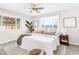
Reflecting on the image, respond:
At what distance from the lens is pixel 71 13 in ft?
3.74

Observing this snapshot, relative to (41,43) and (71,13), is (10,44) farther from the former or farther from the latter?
(71,13)

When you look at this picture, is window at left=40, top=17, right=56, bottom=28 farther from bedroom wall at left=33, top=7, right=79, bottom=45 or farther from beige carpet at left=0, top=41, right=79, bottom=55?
beige carpet at left=0, top=41, right=79, bottom=55

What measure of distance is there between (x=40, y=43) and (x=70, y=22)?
563 mm

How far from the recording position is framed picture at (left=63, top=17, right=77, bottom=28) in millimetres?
1150

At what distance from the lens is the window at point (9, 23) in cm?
113

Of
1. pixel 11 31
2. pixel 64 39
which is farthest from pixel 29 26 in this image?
pixel 64 39

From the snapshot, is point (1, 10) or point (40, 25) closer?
point (1, 10)

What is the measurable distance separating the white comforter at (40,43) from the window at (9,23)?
0.25 meters

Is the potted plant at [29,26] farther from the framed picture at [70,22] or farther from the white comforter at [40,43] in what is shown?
the framed picture at [70,22]

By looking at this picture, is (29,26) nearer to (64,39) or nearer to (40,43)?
(40,43)

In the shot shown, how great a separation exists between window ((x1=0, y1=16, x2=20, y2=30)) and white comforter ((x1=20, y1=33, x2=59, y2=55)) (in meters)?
0.25

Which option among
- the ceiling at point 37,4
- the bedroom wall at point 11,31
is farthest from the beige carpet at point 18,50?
the ceiling at point 37,4
